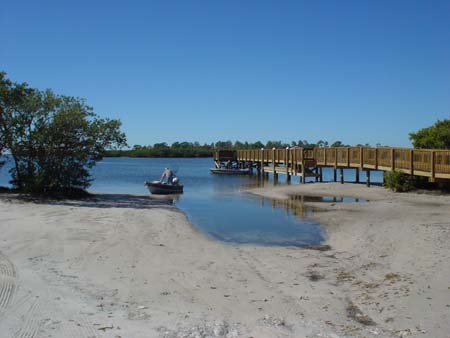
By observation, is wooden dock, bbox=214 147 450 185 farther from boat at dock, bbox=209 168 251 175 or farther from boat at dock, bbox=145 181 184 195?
boat at dock, bbox=145 181 184 195

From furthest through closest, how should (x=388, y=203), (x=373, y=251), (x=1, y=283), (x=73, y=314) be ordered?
(x=388, y=203) < (x=373, y=251) < (x=1, y=283) < (x=73, y=314)

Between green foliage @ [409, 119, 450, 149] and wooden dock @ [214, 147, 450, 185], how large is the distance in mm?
2057

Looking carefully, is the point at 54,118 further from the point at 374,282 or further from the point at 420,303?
the point at 420,303

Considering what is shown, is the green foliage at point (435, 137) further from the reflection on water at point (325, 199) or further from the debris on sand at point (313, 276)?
the debris on sand at point (313, 276)

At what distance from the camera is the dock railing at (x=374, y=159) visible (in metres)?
22.7

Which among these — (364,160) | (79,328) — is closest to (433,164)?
(364,160)

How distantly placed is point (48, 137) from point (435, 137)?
19972 millimetres

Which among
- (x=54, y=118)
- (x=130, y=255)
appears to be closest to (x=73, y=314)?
(x=130, y=255)

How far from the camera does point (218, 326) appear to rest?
20.8 feet

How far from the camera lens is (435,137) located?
27219mm

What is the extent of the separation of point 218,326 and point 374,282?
144 inches

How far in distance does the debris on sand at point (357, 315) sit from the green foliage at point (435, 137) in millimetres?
21731

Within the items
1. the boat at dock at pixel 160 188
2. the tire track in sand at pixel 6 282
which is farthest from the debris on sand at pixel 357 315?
the boat at dock at pixel 160 188

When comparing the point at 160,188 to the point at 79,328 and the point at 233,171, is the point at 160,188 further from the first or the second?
the point at 233,171
